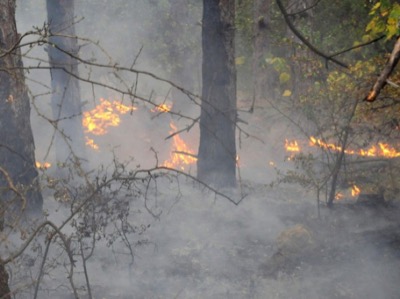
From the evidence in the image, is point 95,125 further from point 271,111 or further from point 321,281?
point 321,281

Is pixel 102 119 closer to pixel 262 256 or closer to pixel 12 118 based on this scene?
pixel 12 118

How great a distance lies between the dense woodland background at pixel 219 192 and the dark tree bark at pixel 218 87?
0.03 metres

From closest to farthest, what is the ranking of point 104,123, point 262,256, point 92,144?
point 262,256
point 92,144
point 104,123

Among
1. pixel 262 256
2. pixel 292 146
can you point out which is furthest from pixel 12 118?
pixel 292 146

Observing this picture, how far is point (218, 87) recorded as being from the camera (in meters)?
10.8

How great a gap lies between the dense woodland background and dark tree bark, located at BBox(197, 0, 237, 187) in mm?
29

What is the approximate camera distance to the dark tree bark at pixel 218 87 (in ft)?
34.1

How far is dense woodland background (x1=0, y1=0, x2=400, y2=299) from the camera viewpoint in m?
5.04

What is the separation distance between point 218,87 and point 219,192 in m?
3.58

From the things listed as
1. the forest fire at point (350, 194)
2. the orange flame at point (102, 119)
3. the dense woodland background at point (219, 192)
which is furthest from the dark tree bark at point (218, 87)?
the orange flame at point (102, 119)

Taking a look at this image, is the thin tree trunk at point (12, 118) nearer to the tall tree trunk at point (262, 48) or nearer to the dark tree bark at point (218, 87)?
the dark tree bark at point (218, 87)

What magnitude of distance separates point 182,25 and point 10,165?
531 inches

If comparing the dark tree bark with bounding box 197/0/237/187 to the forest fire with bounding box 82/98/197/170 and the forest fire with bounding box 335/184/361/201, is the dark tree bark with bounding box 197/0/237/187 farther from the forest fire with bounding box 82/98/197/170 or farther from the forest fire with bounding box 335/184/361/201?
the forest fire with bounding box 82/98/197/170

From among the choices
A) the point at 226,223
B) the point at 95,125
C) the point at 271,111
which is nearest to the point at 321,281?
the point at 226,223
